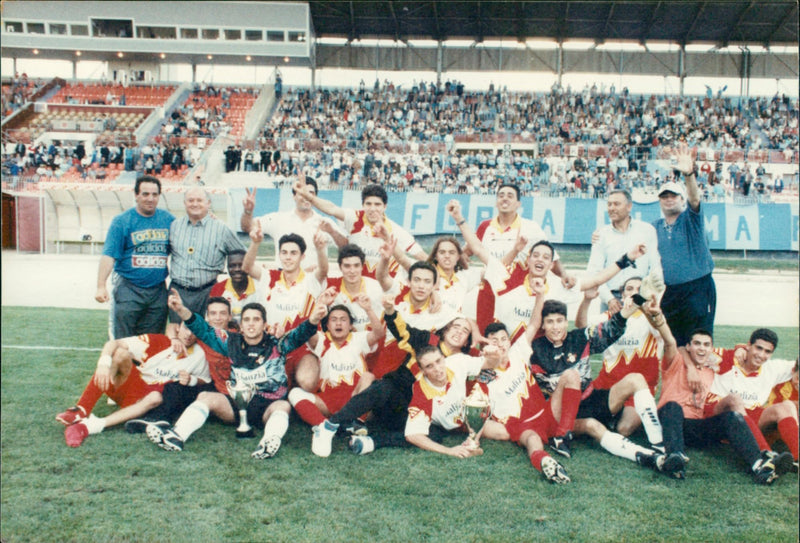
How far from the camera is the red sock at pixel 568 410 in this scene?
4.36 meters

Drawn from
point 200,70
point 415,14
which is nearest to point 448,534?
point 415,14

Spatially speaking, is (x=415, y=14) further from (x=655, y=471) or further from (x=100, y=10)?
(x=655, y=471)

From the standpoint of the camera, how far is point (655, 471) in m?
4.07

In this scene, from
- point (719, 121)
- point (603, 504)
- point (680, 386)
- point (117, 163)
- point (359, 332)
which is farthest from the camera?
point (719, 121)

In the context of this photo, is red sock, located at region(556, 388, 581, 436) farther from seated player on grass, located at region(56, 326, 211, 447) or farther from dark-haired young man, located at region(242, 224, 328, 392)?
seated player on grass, located at region(56, 326, 211, 447)

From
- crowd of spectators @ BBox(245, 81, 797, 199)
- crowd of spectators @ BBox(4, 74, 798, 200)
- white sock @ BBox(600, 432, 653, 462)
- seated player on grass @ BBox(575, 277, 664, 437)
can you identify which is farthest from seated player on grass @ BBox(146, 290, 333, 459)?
crowd of spectators @ BBox(4, 74, 798, 200)

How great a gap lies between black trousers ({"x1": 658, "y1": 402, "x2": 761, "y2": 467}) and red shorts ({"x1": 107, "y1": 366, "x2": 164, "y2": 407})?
12.5 feet

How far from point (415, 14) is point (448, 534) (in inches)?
1120

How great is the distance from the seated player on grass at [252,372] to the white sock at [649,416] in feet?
7.76

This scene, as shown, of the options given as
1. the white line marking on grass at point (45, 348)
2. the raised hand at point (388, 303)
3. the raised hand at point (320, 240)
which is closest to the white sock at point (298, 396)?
the raised hand at point (388, 303)

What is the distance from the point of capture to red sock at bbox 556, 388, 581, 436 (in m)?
4.36

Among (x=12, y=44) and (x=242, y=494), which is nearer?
(x=242, y=494)

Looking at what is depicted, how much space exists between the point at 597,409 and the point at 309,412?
223 centimetres

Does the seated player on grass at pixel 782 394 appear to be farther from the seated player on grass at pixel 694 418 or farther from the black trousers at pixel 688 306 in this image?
the black trousers at pixel 688 306
